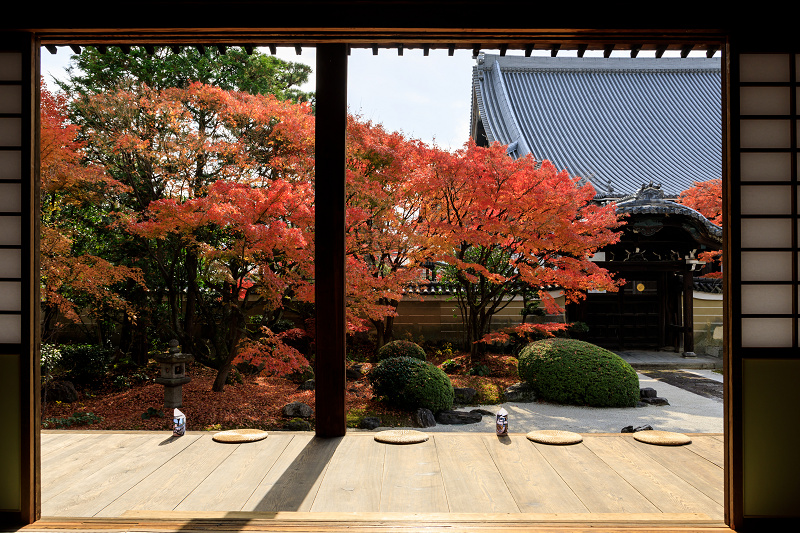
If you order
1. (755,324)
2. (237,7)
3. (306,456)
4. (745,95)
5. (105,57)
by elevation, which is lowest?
(306,456)

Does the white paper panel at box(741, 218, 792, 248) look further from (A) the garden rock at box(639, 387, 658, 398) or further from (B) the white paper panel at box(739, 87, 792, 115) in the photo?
(A) the garden rock at box(639, 387, 658, 398)

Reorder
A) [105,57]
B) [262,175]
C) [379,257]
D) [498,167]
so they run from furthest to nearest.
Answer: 1. [105,57]
2. [379,257]
3. [262,175]
4. [498,167]

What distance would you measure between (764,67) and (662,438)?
99.7 inches

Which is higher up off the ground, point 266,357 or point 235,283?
point 235,283

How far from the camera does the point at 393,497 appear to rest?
2852 millimetres

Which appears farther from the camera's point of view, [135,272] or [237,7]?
[135,272]

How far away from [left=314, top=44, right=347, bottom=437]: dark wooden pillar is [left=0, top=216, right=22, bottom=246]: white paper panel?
182 cm

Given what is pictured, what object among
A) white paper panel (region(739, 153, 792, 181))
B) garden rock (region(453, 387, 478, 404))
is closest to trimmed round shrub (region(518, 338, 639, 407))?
garden rock (region(453, 387, 478, 404))

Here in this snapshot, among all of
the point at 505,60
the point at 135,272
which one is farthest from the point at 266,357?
the point at 505,60

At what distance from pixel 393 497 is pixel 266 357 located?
4.84 m

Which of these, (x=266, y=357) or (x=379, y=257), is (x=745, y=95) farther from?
(x=379, y=257)

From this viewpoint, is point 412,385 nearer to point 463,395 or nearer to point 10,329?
point 463,395

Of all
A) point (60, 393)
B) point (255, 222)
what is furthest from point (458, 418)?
point (60, 393)

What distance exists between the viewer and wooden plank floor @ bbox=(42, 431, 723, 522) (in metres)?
2.73
